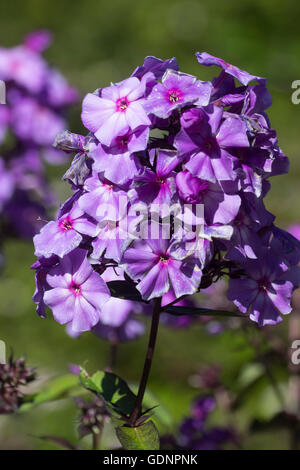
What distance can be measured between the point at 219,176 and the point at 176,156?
80mm

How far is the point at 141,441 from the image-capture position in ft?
4.00

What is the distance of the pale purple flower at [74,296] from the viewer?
117 centimetres

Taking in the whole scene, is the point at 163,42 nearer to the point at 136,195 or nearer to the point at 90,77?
the point at 90,77

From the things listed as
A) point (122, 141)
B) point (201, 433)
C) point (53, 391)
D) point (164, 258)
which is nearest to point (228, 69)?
point (122, 141)

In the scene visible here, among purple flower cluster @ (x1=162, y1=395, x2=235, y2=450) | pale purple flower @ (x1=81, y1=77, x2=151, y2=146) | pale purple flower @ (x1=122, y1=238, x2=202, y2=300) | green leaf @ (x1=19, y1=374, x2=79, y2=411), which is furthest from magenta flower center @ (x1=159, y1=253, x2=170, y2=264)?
purple flower cluster @ (x1=162, y1=395, x2=235, y2=450)

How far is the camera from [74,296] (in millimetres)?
1179

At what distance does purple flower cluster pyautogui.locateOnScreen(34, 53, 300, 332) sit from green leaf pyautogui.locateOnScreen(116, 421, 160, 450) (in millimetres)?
218

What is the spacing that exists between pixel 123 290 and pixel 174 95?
0.37 m

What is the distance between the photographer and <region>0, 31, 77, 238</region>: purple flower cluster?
2389mm

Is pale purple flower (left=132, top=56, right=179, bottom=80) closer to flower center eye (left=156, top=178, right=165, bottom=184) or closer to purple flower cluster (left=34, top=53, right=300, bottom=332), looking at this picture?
purple flower cluster (left=34, top=53, right=300, bottom=332)

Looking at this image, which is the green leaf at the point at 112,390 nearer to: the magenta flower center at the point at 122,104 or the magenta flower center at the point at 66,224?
the magenta flower center at the point at 66,224

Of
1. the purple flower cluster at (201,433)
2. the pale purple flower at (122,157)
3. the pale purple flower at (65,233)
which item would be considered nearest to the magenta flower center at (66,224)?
the pale purple flower at (65,233)

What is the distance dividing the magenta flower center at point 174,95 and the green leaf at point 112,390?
0.56m

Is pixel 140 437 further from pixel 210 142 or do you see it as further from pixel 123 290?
pixel 210 142
